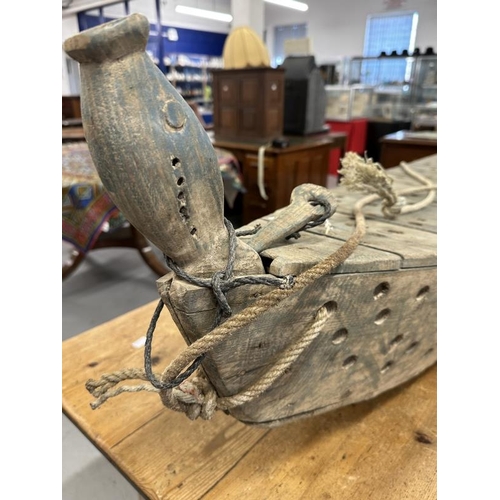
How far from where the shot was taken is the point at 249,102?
1654 mm

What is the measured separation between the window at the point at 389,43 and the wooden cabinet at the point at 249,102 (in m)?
Result: 2.15

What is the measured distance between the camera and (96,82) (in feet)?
1.06

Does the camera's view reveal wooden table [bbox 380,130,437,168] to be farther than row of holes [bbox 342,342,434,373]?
Yes

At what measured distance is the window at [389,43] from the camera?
147 inches

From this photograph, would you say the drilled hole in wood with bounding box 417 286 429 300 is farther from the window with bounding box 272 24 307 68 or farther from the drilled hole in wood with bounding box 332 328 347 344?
the window with bounding box 272 24 307 68

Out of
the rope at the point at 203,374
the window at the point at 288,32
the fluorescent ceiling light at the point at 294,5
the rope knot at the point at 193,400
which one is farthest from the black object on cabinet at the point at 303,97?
the window at the point at 288,32

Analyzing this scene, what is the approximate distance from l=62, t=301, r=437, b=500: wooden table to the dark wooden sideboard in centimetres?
94

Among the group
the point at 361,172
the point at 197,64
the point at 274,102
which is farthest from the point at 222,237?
the point at 197,64

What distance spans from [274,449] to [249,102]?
53.6 inches

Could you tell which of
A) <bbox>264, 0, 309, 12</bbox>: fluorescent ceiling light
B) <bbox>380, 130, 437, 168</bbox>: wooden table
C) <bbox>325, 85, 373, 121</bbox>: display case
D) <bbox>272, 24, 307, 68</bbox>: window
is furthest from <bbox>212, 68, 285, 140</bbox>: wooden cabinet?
<bbox>272, 24, 307, 68</bbox>: window

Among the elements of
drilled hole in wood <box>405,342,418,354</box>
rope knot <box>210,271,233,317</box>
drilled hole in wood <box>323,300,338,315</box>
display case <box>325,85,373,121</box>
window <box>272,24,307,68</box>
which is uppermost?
window <box>272,24,307,68</box>

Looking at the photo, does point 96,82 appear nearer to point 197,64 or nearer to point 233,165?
point 233,165

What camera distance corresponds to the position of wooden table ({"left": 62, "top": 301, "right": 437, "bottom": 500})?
52cm

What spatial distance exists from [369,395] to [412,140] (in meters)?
1.44
